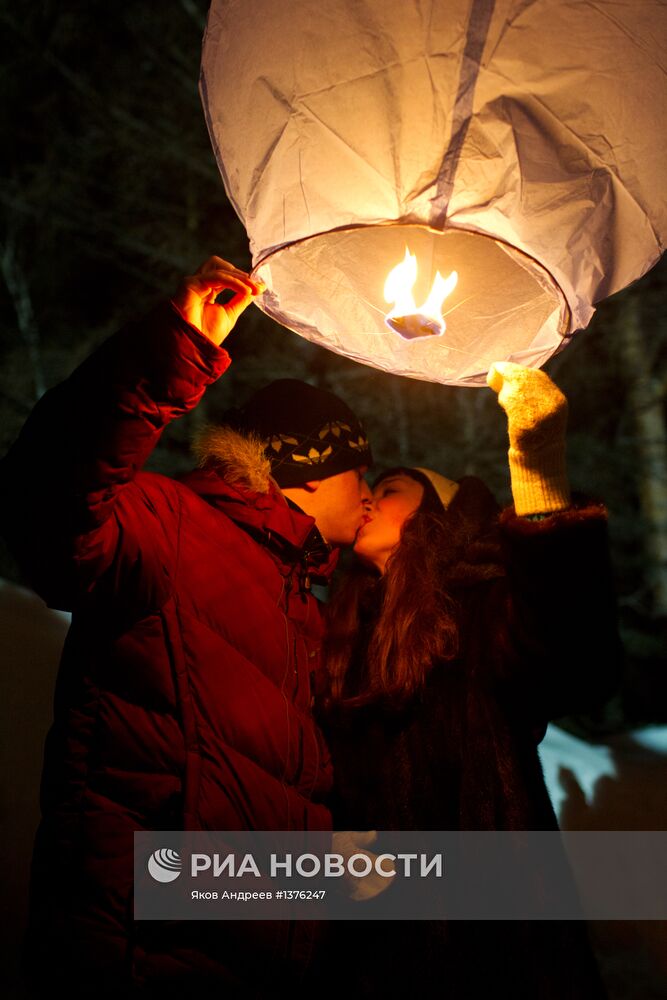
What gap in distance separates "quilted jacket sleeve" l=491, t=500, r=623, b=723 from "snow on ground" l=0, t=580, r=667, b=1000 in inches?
78.4

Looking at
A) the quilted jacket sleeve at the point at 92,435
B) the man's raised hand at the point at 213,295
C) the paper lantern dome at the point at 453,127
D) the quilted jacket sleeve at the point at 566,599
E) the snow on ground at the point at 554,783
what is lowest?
the snow on ground at the point at 554,783

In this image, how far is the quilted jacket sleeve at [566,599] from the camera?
1.70m

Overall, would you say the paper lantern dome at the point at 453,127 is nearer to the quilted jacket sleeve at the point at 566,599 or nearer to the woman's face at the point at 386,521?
the quilted jacket sleeve at the point at 566,599

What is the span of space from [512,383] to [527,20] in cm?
A: 73

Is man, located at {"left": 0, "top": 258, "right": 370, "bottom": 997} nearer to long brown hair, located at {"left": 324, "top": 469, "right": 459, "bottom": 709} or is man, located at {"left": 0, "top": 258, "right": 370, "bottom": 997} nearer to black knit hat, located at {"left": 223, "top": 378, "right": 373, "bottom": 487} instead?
long brown hair, located at {"left": 324, "top": 469, "right": 459, "bottom": 709}

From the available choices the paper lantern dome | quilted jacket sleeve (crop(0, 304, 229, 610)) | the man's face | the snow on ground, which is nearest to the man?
quilted jacket sleeve (crop(0, 304, 229, 610))

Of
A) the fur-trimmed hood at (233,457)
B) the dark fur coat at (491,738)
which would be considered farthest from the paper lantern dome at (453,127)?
the fur-trimmed hood at (233,457)

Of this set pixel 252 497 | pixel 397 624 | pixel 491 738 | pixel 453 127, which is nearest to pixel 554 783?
pixel 491 738

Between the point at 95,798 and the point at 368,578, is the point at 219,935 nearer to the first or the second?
the point at 95,798

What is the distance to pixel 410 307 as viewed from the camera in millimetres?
1462

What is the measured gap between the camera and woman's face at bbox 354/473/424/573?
276cm

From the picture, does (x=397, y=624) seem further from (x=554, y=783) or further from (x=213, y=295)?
(x=554, y=783)

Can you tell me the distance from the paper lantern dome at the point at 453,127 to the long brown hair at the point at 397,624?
107 cm

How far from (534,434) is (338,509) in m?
1.13
